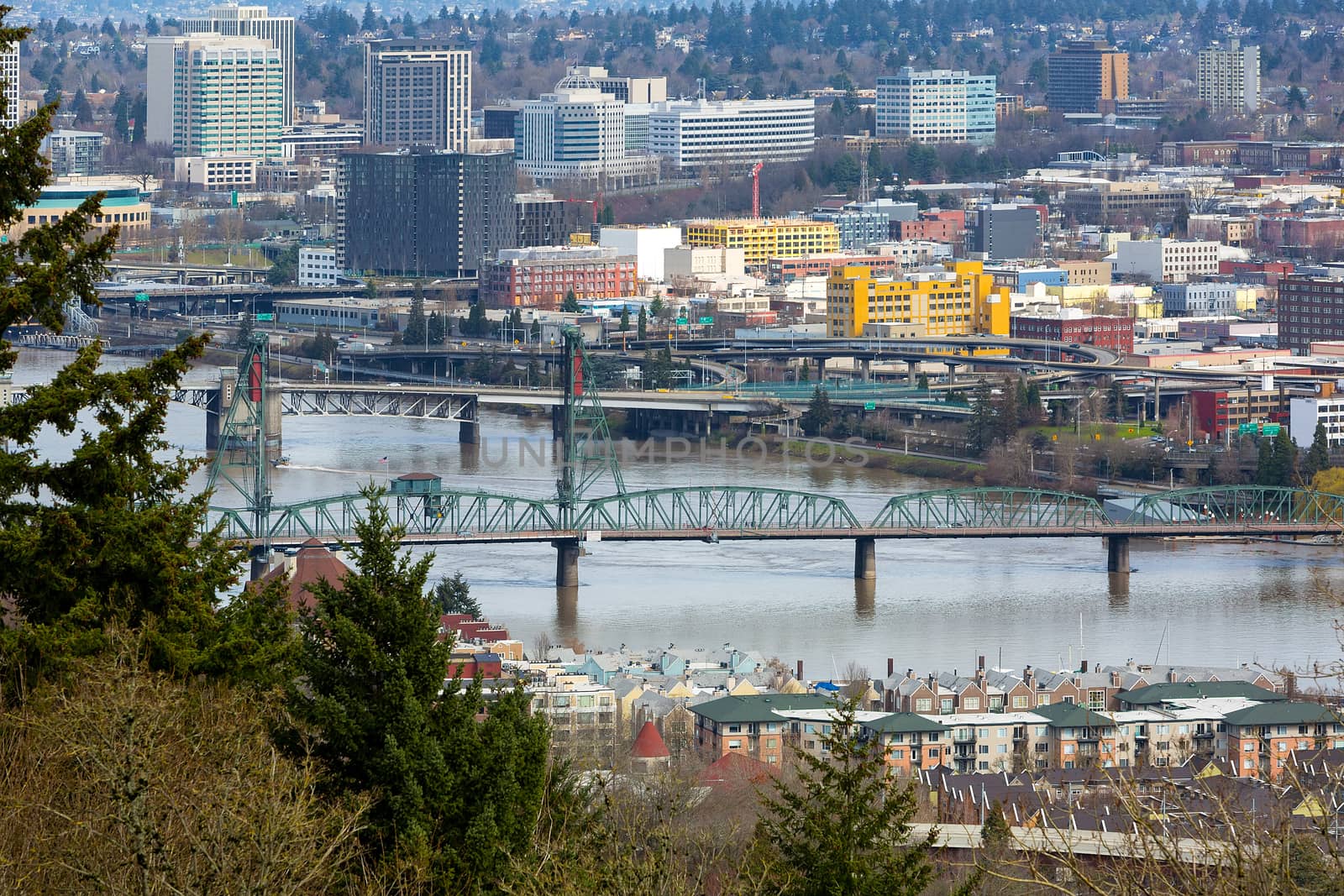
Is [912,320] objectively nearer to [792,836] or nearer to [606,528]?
[606,528]

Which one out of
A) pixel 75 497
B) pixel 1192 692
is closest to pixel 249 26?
pixel 1192 692

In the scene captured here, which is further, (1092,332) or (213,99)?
(213,99)

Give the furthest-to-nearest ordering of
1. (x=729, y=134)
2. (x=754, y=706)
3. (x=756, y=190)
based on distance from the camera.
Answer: (x=729, y=134) < (x=756, y=190) < (x=754, y=706)

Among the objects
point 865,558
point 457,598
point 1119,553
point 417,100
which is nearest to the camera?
point 457,598

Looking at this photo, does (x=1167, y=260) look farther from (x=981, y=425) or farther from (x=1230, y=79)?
(x=1230, y=79)

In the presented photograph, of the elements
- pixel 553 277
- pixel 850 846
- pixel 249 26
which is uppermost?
pixel 249 26

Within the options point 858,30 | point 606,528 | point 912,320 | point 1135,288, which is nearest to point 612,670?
point 606,528

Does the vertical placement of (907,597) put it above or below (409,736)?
below
